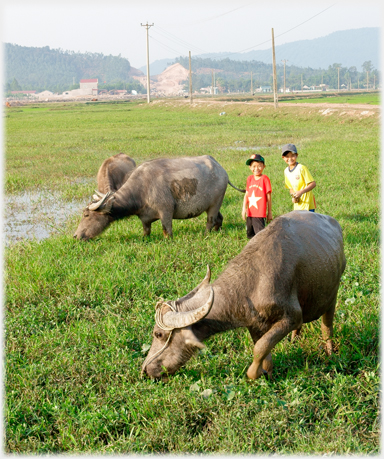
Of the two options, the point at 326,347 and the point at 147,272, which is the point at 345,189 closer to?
the point at 147,272

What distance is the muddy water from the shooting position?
786cm

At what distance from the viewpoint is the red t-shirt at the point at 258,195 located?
534 centimetres

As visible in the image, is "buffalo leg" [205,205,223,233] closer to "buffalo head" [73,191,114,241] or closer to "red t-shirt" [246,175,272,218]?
"buffalo head" [73,191,114,241]

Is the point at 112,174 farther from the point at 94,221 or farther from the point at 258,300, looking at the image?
the point at 258,300

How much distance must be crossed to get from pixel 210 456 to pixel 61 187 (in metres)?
9.30

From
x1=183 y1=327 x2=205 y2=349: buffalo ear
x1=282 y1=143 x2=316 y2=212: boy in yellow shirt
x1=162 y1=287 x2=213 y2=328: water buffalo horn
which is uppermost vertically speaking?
x1=282 y1=143 x2=316 y2=212: boy in yellow shirt

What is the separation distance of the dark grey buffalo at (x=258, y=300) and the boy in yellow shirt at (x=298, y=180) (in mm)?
1836

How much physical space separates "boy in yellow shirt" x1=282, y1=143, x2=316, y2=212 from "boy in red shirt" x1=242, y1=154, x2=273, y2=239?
0.29 m

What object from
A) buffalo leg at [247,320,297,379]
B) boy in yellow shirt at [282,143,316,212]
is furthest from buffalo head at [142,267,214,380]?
boy in yellow shirt at [282,143,316,212]

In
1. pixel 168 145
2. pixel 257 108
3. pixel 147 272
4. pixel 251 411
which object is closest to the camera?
pixel 251 411

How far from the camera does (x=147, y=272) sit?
5.50 m

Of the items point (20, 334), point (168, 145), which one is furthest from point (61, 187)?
point (20, 334)

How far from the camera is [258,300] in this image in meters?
3.18

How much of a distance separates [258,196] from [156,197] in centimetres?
199
